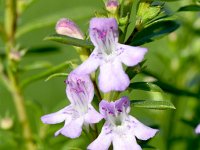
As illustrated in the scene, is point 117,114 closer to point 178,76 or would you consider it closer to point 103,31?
point 103,31

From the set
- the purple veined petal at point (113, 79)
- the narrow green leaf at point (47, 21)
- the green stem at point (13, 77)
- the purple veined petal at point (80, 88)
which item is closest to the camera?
the purple veined petal at point (113, 79)

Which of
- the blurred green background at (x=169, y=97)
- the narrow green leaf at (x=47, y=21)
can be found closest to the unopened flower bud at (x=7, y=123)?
the blurred green background at (x=169, y=97)

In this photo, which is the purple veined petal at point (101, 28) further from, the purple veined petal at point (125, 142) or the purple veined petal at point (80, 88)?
the purple veined petal at point (125, 142)

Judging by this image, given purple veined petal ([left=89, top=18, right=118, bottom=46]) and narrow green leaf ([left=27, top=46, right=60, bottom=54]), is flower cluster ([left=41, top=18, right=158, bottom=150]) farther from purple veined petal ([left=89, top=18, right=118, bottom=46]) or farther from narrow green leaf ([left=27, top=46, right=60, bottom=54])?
narrow green leaf ([left=27, top=46, right=60, bottom=54])

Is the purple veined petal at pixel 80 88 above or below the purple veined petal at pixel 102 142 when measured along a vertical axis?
above

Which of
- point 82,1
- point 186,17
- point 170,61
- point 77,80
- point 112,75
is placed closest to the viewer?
point 112,75

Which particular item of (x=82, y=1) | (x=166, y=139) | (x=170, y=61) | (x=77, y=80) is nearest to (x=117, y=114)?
(x=77, y=80)

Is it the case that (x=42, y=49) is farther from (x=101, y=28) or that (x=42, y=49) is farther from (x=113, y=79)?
(x=113, y=79)
